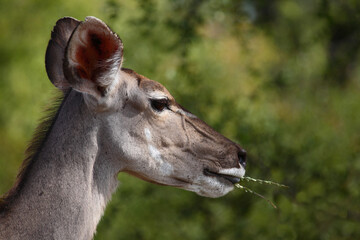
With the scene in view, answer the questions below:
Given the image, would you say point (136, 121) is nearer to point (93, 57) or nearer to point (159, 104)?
point (159, 104)

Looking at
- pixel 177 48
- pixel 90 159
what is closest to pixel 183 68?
pixel 177 48

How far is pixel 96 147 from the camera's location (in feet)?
14.5

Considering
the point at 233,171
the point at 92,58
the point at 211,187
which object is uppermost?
the point at 92,58

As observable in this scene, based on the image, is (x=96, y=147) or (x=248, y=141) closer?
(x=96, y=147)

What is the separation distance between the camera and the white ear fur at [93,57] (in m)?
4.11

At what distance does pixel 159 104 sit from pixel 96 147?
21.9 inches

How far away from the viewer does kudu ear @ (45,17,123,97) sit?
411 cm

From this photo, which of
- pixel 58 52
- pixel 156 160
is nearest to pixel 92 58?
pixel 58 52

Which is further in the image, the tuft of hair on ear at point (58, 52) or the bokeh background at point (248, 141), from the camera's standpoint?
the bokeh background at point (248, 141)

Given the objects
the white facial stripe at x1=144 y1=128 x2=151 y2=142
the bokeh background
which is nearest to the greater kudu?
the white facial stripe at x1=144 y1=128 x2=151 y2=142

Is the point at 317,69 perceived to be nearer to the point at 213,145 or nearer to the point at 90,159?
the point at 213,145

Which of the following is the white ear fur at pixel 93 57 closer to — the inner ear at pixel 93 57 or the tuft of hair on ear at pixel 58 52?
the inner ear at pixel 93 57

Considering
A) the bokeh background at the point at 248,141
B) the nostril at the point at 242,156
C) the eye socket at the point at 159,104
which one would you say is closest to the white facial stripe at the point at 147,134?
the eye socket at the point at 159,104

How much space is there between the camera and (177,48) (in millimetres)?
8227
